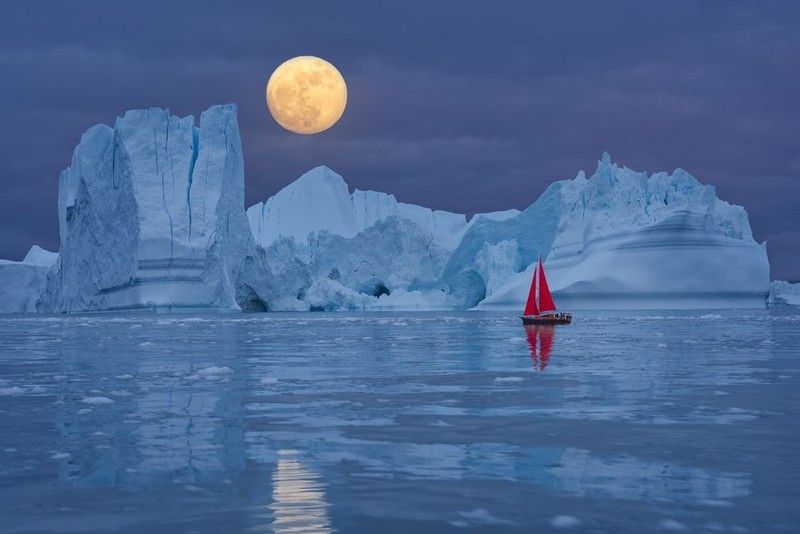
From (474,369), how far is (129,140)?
41166 millimetres

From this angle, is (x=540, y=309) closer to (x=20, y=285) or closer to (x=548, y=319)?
(x=548, y=319)

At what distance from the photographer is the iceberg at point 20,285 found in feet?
241

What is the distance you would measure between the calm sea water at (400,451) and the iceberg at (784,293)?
79.8 meters

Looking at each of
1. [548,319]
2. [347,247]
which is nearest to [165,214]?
[347,247]

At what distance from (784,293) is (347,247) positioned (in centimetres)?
4719

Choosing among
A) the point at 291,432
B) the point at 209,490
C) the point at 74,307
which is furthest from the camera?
the point at 74,307

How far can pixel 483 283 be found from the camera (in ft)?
201

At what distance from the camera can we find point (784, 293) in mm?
84500

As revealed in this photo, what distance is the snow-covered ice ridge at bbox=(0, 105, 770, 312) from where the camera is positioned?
48.0 metres

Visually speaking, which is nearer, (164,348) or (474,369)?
(474,369)

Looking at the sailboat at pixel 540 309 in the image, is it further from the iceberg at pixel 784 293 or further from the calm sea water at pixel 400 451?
the iceberg at pixel 784 293

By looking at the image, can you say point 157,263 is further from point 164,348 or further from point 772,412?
point 772,412

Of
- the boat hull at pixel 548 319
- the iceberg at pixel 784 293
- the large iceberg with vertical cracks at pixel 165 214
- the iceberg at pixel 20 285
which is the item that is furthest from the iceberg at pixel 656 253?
the iceberg at pixel 20 285

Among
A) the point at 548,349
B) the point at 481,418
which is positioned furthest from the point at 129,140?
the point at 481,418
